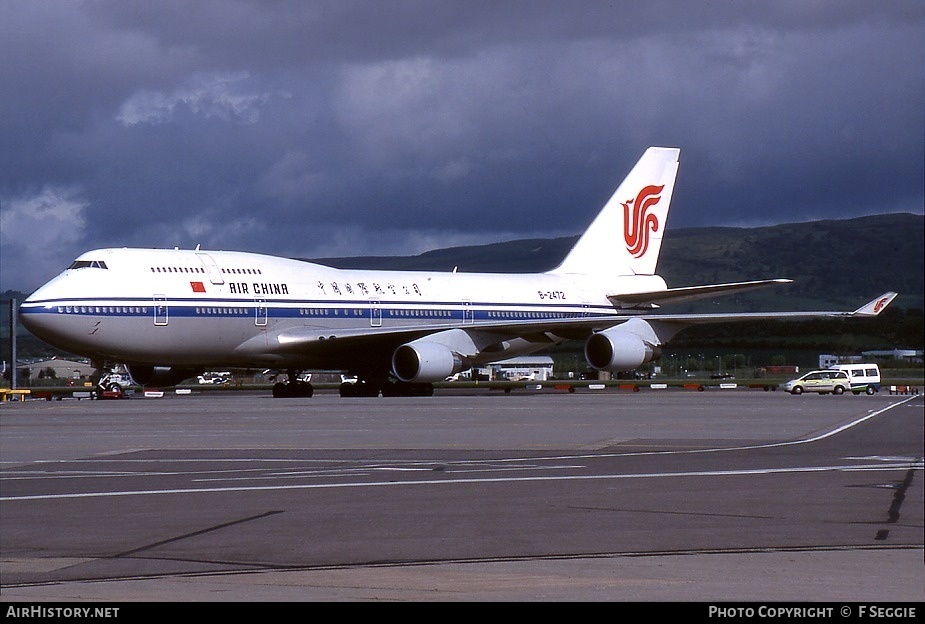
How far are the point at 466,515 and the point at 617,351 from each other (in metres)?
37.5

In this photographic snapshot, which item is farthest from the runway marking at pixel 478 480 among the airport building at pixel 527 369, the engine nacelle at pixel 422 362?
the airport building at pixel 527 369

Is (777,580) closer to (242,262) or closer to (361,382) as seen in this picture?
(242,262)

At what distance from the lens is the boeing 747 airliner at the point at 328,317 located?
45.2 m

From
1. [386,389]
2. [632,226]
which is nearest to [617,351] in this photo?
[386,389]

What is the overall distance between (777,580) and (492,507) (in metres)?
5.63

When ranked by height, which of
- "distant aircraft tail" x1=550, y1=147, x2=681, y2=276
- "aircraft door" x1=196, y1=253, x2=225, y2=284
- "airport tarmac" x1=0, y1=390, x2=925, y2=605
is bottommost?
"airport tarmac" x1=0, y1=390, x2=925, y2=605

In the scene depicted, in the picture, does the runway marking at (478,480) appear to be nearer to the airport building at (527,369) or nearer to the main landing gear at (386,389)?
the main landing gear at (386,389)

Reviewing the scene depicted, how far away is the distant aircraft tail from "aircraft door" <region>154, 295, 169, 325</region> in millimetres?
23177

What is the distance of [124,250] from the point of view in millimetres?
46500

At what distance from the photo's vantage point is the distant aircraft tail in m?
63.0

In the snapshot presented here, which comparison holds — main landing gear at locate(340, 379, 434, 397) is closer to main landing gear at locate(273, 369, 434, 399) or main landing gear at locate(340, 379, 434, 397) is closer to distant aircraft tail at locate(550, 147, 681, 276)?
main landing gear at locate(273, 369, 434, 399)

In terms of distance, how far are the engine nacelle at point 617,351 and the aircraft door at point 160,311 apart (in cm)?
1741

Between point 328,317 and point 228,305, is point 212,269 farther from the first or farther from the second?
point 328,317

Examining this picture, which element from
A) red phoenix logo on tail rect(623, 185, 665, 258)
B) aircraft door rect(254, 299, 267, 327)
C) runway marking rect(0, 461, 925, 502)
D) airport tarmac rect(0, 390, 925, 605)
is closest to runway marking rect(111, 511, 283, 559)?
airport tarmac rect(0, 390, 925, 605)
